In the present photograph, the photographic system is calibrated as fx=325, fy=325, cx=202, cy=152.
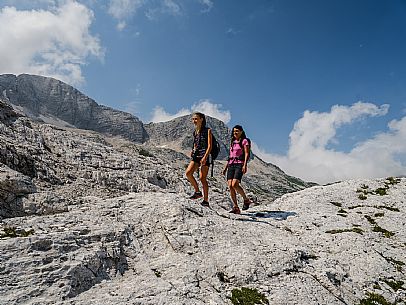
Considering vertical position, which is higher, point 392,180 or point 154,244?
point 392,180

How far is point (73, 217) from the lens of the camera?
13.5 meters

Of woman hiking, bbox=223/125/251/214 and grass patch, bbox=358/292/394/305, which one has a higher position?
woman hiking, bbox=223/125/251/214

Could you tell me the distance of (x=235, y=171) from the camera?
58.0ft

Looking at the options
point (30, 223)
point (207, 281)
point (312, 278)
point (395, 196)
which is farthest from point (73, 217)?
point (395, 196)

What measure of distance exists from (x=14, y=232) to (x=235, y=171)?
1063 centimetres

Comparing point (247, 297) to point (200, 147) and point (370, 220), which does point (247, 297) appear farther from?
point (370, 220)

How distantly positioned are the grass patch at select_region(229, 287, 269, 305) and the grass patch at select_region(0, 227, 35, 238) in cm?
730

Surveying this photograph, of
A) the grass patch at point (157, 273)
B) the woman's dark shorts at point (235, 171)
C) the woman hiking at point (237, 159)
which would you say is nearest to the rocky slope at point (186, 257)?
the grass patch at point (157, 273)

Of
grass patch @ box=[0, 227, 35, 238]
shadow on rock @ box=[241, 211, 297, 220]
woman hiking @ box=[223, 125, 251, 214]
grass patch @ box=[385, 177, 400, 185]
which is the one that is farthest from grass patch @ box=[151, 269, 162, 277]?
grass patch @ box=[385, 177, 400, 185]

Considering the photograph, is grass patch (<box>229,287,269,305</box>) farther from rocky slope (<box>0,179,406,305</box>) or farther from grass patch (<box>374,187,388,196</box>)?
grass patch (<box>374,187,388,196</box>)

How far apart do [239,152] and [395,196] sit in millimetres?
15023

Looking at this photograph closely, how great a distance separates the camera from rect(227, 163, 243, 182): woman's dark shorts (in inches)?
688

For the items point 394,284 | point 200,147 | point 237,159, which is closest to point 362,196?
point 394,284

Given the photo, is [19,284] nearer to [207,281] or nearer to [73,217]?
[73,217]
